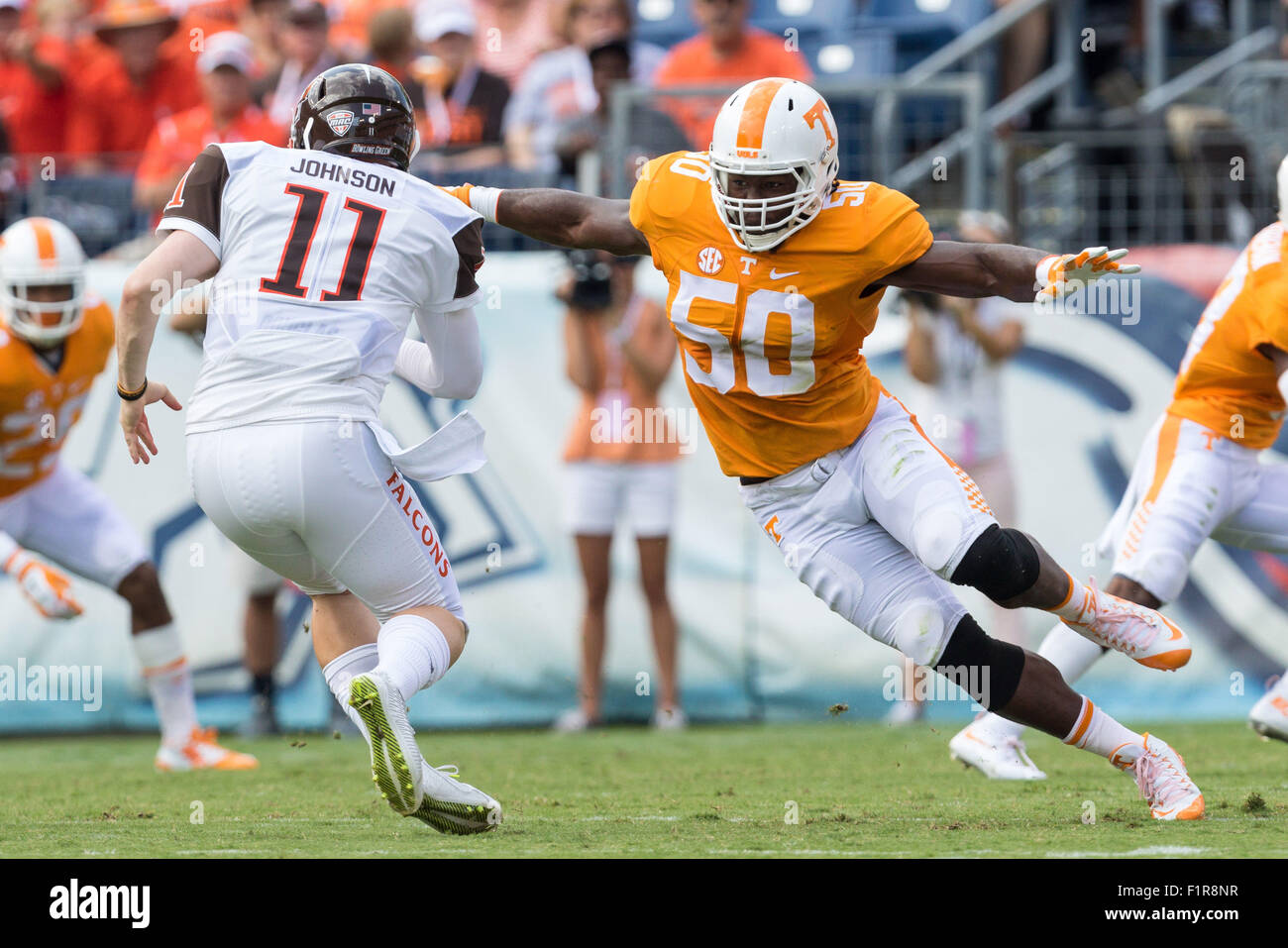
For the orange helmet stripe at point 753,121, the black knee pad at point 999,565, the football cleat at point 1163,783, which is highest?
the orange helmet stripe at point 753,121

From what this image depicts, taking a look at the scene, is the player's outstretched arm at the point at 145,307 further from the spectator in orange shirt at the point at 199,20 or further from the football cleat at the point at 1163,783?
the spectator in orange shirt at the point at 199,20

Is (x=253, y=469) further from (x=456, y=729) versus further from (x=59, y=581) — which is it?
(x=456, y=729)

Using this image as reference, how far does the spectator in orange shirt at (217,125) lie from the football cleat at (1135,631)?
6210mm

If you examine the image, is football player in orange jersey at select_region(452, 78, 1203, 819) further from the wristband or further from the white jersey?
the white jersey

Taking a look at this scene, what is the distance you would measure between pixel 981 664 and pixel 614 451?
13.8ft

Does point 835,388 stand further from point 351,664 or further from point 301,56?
point 301,56

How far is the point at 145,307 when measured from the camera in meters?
4.49

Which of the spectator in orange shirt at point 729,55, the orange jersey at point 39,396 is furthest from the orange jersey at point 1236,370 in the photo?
the orange jersey at point 39,396

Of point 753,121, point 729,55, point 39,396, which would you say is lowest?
point 39,396

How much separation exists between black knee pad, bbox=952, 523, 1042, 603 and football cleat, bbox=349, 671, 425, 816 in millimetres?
1606

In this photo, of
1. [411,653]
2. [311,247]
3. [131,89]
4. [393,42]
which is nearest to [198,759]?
[411,653]

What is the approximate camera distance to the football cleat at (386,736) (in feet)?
14.3

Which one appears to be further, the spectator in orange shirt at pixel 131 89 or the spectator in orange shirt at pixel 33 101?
the spectator in orange shirt at pixel 33 101

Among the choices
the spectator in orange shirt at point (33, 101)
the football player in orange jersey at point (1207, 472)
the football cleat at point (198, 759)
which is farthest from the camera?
the spectator in orange shirt at point (33, 101)
